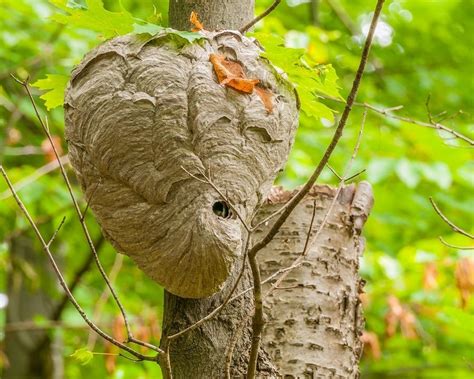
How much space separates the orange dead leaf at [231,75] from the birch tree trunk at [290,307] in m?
0.26

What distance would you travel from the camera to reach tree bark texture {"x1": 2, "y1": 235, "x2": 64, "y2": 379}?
17.9 ft

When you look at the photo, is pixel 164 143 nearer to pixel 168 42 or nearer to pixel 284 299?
pixel 168 42

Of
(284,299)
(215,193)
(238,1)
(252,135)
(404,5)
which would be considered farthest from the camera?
(404,5)

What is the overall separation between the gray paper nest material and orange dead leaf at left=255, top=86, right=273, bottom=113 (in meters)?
0.02

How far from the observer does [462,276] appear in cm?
379

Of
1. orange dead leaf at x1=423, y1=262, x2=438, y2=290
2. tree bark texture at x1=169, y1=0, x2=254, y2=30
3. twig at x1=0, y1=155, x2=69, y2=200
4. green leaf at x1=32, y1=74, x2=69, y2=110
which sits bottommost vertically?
green leaf at x1=32, y1=74, x2=69, y2=110

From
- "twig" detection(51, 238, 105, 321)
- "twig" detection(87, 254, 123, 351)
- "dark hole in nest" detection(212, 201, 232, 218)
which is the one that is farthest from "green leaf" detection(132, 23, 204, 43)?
"twig" detection(87, 254, 123, 351)

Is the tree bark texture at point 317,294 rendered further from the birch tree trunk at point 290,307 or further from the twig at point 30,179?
the twig at point 30,179

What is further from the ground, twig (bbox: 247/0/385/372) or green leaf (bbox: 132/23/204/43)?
green leaf (bbox: 132/23/204/43)

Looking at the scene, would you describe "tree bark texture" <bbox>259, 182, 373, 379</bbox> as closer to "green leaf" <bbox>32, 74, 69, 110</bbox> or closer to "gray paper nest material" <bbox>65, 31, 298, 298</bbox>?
"gray paper nest material" <bbox>65, 31, 298, 298</bbox>

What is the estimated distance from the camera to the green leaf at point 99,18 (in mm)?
2227

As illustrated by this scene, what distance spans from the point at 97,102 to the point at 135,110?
0.43ft

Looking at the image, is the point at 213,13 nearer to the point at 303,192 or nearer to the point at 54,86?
the point at 54,86

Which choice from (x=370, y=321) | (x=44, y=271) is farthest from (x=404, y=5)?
(x=44, y=271)
